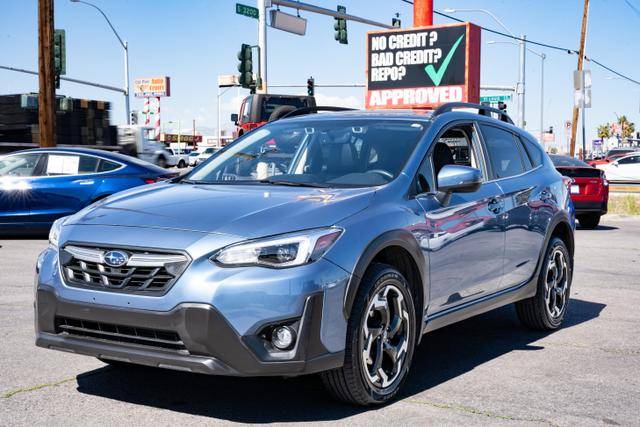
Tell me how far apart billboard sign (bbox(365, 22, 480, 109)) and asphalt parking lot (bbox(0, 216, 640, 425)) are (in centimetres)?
2320

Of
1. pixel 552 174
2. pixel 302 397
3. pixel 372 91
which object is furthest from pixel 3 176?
pixel 372 91

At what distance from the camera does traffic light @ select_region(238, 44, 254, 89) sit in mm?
28656

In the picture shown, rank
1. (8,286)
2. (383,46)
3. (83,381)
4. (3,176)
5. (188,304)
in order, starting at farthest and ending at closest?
(383,46) < (3,176) < (8,286) < (83,381) < (188,304)

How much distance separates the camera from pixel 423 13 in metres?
31.6

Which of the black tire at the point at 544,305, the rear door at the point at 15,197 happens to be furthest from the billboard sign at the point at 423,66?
the black tire at the point at 544,305

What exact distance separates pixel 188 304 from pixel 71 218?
115 centimetres

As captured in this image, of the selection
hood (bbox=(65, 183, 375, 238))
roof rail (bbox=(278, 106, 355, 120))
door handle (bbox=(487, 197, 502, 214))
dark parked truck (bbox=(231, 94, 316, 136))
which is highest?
dark parked truck (bbox=(231, 94, 316, 136))

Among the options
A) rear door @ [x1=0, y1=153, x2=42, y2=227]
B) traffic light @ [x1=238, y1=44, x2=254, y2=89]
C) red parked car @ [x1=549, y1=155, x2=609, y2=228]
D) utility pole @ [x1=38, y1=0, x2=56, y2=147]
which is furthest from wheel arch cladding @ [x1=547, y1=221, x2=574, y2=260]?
traffic light @ [x1=238, y1=44, x2=254, y2=89]

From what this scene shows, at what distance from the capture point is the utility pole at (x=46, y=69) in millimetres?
20984

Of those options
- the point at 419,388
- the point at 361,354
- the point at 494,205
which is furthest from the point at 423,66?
the point at 361,354

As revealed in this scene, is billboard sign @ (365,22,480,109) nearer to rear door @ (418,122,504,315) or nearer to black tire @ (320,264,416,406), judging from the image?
rear door @ (418,122,504,315)

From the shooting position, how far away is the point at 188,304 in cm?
414

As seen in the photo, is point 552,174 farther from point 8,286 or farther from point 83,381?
point 8,286

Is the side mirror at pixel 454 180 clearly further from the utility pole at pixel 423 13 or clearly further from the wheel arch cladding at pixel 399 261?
the utility pole at pixel 423 13
